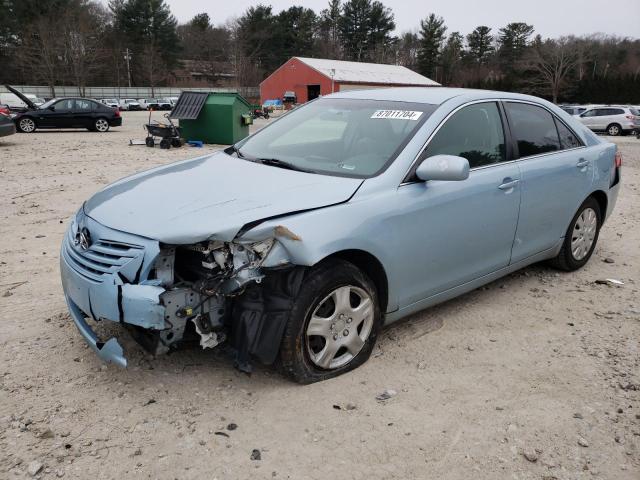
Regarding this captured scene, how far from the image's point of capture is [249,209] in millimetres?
2943

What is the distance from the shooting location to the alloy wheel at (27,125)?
21141 millimetres

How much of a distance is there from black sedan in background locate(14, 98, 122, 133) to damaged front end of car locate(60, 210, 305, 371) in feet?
68.9

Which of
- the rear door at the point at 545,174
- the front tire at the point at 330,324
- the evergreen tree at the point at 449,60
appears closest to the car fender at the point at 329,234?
the front tire at the point at 330,324

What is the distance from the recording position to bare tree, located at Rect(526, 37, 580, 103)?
2408 inches

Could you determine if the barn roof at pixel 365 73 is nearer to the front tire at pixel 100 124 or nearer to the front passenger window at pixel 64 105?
the front tire at pixel 100 124

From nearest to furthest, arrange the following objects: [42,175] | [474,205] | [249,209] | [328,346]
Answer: [249,209] → [328,346] → [474,205] → [42,175]

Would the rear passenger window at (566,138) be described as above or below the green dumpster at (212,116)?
above

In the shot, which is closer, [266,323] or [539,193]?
[266,323]

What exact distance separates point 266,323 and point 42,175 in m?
9.31

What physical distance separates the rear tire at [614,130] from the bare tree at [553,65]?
34.4 meters

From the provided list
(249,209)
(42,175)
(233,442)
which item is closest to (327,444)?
(233,442)

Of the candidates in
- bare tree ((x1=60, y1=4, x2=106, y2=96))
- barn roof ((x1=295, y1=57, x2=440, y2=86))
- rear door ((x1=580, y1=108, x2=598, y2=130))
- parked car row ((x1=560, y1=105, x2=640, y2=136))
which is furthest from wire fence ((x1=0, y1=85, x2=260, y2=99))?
parked car row ((x1=560, y1=105, x2=640, y2=136))

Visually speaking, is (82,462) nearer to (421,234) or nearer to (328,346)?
(328,346)

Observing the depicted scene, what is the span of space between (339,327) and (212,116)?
14.5 meters
